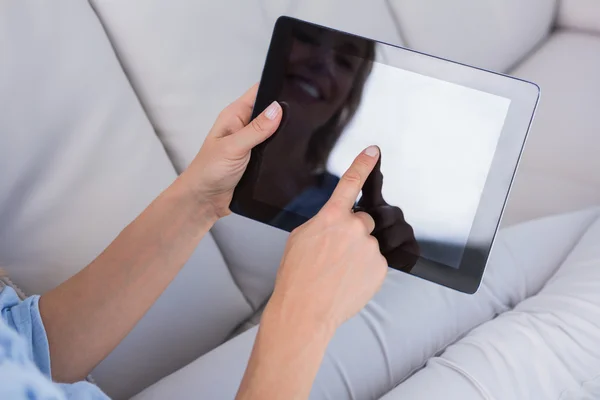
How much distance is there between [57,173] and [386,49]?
1.57 feet

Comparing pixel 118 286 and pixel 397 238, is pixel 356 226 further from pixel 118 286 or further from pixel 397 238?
pixel 118 286

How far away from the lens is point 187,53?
832mm

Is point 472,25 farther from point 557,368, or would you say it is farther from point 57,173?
point 57,173

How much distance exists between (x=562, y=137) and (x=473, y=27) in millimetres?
316

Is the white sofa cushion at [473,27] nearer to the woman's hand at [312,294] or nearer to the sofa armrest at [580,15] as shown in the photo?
the sofa armrest at [580,15]

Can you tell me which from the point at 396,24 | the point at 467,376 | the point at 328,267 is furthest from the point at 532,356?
the point at 396,24

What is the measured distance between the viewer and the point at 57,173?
743mm

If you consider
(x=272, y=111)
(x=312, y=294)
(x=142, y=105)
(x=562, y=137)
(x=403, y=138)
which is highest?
(x=142, y=105)

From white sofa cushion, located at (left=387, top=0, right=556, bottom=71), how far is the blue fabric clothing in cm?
92

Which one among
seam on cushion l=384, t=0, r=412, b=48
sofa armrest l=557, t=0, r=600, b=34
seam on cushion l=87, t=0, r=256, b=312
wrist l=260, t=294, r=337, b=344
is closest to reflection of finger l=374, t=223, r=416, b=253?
wrist l=260, t=294, r=337, b=344

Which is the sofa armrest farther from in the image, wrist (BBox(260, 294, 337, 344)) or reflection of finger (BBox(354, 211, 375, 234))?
wrist (BBox(260, 294, 337, 344))

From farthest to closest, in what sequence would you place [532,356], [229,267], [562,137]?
[562,137] → [229,267] → [532,356]

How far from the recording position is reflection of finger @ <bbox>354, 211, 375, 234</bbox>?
0.63 m

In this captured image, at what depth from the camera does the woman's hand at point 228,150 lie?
67 cm
